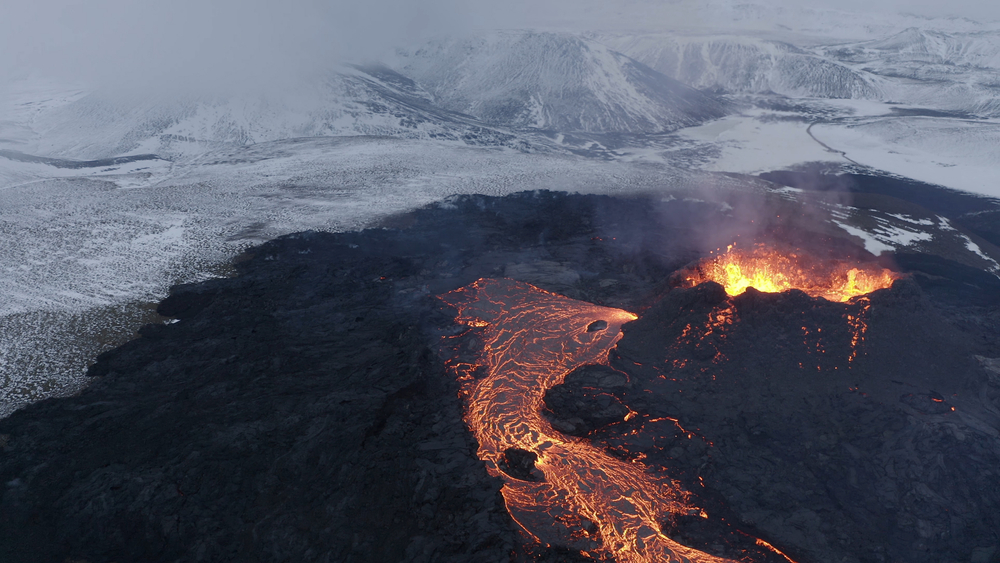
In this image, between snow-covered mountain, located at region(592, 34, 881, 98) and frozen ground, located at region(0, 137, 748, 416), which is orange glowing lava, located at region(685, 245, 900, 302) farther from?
snow-covered mountain, located at region(592, 34, 881, 98)

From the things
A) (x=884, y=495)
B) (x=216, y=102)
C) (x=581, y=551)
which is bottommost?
(x=581, y=551)

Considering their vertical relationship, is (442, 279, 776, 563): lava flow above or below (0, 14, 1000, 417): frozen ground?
below

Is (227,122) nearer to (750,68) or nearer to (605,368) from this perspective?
(605,368)

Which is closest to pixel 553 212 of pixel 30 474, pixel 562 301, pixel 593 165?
pixel 562 301

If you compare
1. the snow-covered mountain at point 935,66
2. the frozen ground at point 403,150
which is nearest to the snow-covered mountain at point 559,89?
the frozen ground at point 403,150

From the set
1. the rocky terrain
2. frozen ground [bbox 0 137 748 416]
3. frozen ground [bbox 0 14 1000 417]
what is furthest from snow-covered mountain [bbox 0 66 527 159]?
the rocky terrain

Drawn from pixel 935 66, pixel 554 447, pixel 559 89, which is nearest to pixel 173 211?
pixel 554 447

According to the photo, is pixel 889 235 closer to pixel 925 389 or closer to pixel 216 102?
pixel 925 389
